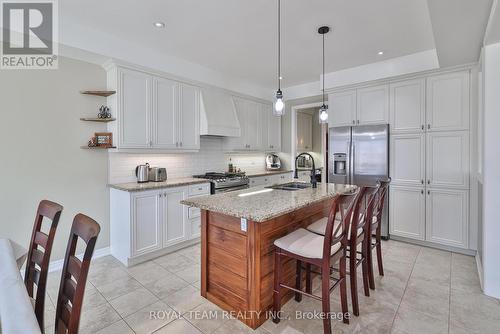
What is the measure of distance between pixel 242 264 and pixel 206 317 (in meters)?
0.56

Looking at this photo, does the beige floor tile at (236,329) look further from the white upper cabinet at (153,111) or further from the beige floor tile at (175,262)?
the white upper cabinet at (153,111)

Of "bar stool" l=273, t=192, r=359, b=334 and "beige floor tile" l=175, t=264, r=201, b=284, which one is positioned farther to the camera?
"beige floor tile" l=175, t=264, r=201, b=284

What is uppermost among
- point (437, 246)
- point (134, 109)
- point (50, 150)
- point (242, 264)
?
→ point (134, 109)

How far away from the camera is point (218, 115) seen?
4.18 m

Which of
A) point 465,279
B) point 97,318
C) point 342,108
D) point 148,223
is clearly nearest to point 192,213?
point 148,223

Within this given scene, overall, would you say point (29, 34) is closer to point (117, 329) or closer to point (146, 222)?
point (146, 222)

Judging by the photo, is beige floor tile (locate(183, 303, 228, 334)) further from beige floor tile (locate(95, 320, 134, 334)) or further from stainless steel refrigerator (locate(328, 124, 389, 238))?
stainless steel refrigerator (locate(328, 124, 389, 238))

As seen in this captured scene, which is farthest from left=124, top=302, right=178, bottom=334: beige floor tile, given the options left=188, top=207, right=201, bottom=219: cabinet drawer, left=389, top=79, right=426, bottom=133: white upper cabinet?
left=389, top=79, right=426, bottom=133: white upper cabinet

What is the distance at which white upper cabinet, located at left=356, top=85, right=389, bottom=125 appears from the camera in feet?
12.7

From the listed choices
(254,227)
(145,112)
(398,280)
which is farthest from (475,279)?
(145,112)

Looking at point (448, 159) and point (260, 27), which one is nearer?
point (260, 27)

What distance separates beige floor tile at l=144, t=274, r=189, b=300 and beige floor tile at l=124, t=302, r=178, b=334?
0.18 meters

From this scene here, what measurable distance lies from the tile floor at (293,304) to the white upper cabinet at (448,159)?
1.04m

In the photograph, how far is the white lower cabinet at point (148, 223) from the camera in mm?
3039
